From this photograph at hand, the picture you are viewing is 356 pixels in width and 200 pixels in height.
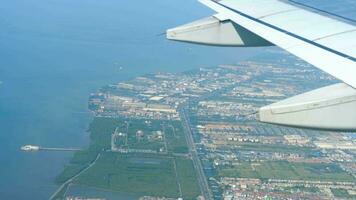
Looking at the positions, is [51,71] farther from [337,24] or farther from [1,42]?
[337,24]

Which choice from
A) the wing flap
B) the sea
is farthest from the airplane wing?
the sea

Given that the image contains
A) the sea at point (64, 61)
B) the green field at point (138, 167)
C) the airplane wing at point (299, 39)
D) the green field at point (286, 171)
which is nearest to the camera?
the airplane wing at point (299, 39)

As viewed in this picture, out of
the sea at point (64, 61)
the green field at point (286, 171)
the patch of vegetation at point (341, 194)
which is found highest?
the sea at point (64, 61)

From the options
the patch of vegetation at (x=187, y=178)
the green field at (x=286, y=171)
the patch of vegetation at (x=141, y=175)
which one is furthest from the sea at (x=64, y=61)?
the green field at (x=286, y=171)

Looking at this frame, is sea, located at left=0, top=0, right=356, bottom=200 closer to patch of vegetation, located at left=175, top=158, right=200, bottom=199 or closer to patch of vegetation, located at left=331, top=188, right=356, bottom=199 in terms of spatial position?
patch of vegetation, located at left=175, top=158, right=200, bottom=199

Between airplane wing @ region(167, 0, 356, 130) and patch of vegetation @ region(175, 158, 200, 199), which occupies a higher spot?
airplane wing @ region(167, 0, 356, 130)

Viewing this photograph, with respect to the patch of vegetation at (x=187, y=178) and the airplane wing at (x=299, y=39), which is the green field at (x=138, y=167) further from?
the airplane wing at (x=299, y=39)

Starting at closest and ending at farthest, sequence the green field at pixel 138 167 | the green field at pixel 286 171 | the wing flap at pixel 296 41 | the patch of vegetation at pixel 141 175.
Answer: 1. the wing flap at pixel 296 41
2. the patch of vegetation at pixel 141 175
3. the green field at pixel 138 167
4. the green field at pixel 286 171
